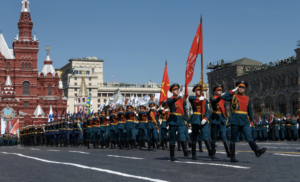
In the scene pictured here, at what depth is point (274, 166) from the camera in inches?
384

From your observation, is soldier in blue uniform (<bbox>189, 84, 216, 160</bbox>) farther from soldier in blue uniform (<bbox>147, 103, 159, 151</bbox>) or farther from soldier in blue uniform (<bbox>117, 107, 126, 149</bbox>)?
soldier in blue uniform (<bbox>117, 107, 126, 149</bbox>)

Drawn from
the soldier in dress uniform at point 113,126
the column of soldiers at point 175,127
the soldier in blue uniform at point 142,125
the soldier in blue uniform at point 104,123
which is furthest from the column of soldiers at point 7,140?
the soldier in blue uniform at point 142,125

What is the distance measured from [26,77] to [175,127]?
82.8 metres

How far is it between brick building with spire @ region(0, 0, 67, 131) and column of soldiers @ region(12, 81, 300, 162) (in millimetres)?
48722

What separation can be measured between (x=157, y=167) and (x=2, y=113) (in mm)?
76672

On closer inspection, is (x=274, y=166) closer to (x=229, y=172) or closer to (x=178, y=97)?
(x=229, y=172)

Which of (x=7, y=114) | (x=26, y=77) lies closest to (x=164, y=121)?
(x=7, y=114)

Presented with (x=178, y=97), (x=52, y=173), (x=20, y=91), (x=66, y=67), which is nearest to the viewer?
(x=52, y=173)

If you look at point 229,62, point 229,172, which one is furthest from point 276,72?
point 229,172

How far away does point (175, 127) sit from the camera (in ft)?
39.8

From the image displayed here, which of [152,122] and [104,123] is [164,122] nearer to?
[152,122]

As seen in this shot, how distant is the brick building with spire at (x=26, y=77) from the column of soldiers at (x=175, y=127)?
48722 mm

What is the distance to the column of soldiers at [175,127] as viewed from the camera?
35.8ft

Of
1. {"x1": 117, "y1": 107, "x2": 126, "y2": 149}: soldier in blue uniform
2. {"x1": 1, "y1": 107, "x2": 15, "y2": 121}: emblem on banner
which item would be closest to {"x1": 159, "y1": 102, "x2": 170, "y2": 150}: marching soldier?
{"x1": 117, "y1": 107, "x2": 126, "y2": 149}: soldier in blue uniform
